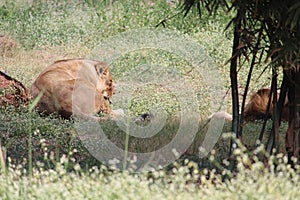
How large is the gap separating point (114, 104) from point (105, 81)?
1.18 feet

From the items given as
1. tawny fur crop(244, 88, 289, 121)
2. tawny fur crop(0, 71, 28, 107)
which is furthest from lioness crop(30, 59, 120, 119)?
tawny fur crop(244, 88, 289, 121)

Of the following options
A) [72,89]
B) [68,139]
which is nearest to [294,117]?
[68,139]

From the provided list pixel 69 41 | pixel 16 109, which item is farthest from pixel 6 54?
pixel 16 109

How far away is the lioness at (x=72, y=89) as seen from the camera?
7340 millimetres

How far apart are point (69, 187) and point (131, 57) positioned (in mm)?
7085

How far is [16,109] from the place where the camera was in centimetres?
747

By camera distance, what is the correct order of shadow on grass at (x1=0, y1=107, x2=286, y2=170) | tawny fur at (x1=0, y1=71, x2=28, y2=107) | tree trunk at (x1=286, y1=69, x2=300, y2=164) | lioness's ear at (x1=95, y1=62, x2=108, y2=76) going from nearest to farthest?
tree trunk at (x1=286, y1=69, x2=300, y2=164) → shadow on grass at (x1=0, y1=107, x2=286, y2=170) → tawny fur at (x1=0, y1=71, x2=28, y2=107) → lioness's ear at (x1=95, y1=62, x2=108, y2=76)

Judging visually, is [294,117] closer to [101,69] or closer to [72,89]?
[72,89]

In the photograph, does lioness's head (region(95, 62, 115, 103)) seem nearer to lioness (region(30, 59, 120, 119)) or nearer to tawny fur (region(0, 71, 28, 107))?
lioness (region(30, 59, 120, 119))

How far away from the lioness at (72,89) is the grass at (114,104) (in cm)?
23

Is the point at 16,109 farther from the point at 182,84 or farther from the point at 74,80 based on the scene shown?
the point at 182,84

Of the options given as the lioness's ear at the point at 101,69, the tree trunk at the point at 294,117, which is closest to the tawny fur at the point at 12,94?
the lioness's ear at the point at 101,69

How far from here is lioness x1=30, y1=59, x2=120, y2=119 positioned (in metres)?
7.34

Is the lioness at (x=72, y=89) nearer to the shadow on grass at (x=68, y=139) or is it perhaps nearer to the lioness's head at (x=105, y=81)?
the lioness's head at (x=105, y=81)
